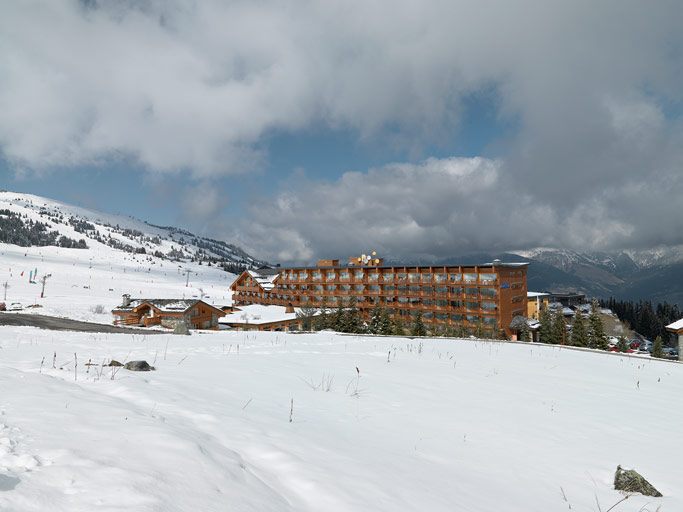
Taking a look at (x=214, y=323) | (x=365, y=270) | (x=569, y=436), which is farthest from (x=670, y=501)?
(x=365, y=270)

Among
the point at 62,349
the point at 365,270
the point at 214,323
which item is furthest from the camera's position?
the point at 365,270

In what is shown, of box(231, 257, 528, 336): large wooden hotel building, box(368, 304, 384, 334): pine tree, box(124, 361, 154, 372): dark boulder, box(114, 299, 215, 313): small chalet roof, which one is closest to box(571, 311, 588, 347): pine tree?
box(231, 257, 528, 336): large wooden hotel building

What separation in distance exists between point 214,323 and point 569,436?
231ft

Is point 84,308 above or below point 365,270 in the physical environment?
below

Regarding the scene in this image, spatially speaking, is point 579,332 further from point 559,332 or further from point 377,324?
point 377,324

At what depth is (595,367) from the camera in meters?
13.5

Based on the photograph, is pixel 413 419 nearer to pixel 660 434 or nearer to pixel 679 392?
pixel 660 434

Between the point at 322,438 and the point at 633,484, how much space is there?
12.9 feet

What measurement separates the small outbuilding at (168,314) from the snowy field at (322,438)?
192ft

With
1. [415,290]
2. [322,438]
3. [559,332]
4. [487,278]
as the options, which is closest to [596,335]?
[559,332]

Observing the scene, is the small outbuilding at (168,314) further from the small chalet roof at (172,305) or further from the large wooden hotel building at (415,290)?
the large wooden hotel building at (415,290)

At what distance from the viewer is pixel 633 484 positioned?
4.79 metres

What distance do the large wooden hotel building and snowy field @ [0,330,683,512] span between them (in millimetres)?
A: 54840

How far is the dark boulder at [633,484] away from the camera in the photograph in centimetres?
471
